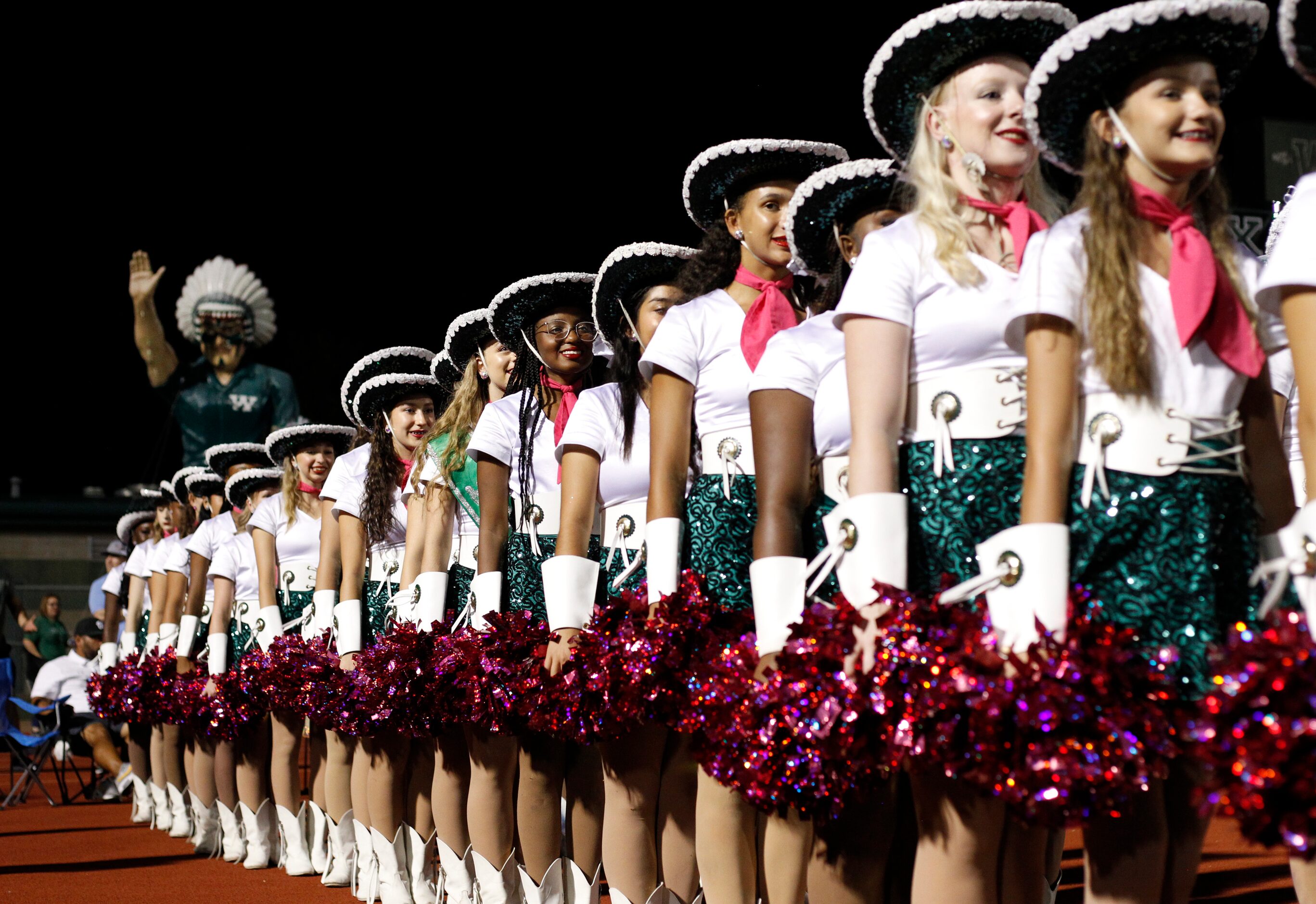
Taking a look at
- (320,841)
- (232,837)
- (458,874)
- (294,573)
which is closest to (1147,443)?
(458,874)

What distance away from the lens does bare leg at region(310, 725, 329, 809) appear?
5738 millimetres

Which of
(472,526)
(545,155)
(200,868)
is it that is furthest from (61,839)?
(545,155)

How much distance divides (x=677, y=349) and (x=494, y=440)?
111 cm

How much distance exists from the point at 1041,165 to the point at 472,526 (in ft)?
7.89

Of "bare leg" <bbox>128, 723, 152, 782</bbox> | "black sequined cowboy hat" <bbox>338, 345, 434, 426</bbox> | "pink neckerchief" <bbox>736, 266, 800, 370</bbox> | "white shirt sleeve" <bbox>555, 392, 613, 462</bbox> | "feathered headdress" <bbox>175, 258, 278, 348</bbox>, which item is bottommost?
"bare leg" <bbox>128, 723, 152, 782</bbox>

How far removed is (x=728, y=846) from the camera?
2883 millimetres

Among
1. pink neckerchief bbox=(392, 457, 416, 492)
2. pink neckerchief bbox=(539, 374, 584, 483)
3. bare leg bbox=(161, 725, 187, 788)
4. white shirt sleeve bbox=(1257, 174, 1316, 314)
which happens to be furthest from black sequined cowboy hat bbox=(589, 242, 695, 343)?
bare leg bbox=(161, 725, 187, 788)

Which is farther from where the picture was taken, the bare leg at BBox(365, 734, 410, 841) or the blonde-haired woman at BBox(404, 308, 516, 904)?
the bare leg at BBox(365, 734, 410, 841)

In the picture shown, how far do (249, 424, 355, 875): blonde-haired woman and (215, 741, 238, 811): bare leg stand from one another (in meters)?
0.16

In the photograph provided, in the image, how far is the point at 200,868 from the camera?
235 inches

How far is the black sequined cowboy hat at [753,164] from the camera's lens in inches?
127

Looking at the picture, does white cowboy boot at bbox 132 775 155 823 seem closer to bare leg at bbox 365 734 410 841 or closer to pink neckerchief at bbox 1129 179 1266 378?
bare leg at bbox 365 734 410 841

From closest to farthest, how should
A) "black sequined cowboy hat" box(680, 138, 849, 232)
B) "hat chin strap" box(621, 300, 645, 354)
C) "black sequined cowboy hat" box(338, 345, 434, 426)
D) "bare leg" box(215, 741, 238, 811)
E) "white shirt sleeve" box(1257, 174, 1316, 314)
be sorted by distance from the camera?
"white shirt sleeve" box(1257, 174, 1316, 314) < "black sequined cowboy hat" box(680, 138, 849, 232) < "hat chin strap" box(621, 300, 645, 354) < "black sequined cowboy hat" box(338, 345, 434, 426) < "bare leg" box(215, 741, 238, 811)

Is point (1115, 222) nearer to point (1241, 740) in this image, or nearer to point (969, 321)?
point (969, 321)
